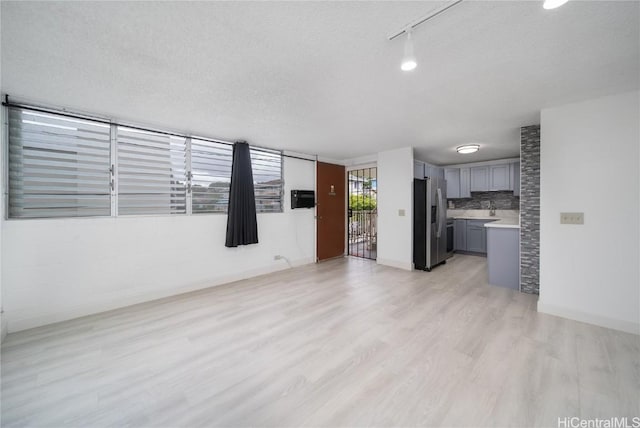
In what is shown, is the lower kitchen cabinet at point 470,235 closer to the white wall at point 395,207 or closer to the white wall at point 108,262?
the white wall at point 395,207

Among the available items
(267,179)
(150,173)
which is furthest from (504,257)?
(150,173)

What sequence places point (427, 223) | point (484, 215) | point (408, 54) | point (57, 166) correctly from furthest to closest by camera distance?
point (484, 215), point (427, 223), point (57, 166), point (408, 54)

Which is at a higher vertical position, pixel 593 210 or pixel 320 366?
pixel 593 210

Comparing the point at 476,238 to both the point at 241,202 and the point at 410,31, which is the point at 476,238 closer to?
the point at 241,202

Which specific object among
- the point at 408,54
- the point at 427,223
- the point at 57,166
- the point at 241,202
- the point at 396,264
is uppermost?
the point at 408,54

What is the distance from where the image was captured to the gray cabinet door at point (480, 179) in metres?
5.75

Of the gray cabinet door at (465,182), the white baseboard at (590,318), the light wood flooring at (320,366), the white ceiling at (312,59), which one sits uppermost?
the white ceiling at (312,59)

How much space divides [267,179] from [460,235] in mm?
4969

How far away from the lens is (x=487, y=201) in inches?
241

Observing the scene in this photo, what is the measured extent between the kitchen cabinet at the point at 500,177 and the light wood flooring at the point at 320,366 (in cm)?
338

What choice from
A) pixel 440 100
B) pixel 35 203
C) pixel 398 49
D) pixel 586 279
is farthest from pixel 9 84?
pixel 586 279

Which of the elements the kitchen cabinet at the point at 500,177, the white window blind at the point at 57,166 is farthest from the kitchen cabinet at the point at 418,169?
the white window blind at the point at 57,166

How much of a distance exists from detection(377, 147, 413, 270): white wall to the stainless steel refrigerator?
146 millimetres

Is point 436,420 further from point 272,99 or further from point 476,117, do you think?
point 476,117
